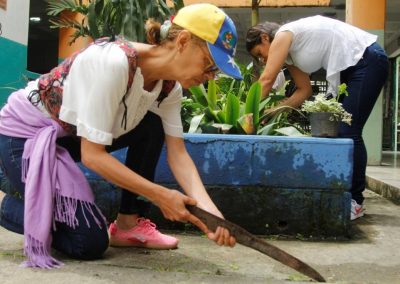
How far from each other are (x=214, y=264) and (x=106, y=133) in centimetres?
67

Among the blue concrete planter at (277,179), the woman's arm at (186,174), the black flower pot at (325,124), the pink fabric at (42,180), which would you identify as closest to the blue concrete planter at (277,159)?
the blue concrete planter at (277,179)

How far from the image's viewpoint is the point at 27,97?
6.52ft

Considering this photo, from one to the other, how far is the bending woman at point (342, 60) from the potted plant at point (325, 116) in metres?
0.20

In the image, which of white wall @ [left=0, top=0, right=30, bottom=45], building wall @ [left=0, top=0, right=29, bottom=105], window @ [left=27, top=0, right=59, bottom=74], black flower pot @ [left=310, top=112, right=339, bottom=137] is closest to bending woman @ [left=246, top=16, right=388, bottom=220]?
black flower pot @ [left=310, top=112, right=339, bottom=137]

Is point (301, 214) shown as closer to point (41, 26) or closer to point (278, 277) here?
point (278, 277)

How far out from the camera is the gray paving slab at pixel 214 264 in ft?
5.66

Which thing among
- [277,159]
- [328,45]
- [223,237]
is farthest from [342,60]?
[223,237]

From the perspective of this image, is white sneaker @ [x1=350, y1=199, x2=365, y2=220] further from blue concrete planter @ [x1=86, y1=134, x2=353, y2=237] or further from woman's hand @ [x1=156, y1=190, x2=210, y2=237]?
woman's hand @ [x1=156, y1=190, x2=210, y2=237]

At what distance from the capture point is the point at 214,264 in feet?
6.50

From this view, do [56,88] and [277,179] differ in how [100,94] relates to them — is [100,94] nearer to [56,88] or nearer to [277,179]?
[56,88]

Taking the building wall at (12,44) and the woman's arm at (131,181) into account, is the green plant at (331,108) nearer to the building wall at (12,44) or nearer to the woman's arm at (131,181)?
the woman's arm at (131,181)

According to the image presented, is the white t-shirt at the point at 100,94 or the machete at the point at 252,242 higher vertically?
the white t-shirt at the point at 100,94

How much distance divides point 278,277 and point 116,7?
112 inches

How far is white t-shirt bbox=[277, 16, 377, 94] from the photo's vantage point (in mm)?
2939
